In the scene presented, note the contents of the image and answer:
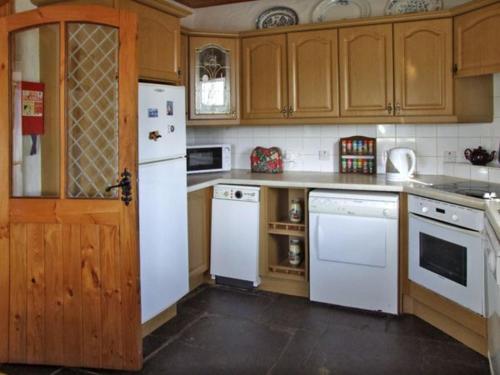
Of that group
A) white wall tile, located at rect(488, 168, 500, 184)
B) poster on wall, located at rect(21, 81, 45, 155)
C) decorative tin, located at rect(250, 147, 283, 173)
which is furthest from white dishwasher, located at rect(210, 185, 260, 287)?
white wall tile, located at rect(488, 168, 500, 184)

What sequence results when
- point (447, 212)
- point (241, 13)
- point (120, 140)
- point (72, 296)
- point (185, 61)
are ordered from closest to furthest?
point (120, 140) → point (72, 296) → point (447, 212) → point (185, 61) → point (241, 13)

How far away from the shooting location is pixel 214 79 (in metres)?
3.80

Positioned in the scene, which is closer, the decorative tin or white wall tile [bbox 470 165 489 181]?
white wall tile [bbox 470 165 489 181]

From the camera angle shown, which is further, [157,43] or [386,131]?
[386,131]

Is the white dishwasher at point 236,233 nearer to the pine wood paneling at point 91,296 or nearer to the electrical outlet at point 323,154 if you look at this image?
the electrical outlet at point 323,154

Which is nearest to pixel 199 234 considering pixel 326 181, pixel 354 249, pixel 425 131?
pixel 326 181

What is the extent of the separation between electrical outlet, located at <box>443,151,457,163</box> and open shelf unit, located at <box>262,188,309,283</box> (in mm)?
1125

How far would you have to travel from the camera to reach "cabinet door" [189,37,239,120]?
12.3 ft

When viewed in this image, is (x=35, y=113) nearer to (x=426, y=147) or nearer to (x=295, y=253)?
(x=295, y=253)

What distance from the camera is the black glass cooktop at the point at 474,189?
8.50 feet

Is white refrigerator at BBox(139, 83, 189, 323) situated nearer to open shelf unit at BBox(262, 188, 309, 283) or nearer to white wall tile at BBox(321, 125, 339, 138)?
open shelf unit at BBox(262, 188, 309, 283)

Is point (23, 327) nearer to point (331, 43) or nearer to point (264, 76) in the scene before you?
point (264, 76)

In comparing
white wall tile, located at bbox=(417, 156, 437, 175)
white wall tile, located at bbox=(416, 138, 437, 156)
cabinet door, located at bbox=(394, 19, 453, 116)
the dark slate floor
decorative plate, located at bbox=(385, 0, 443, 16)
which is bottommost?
the dark slate floor

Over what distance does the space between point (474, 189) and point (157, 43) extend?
220cm
